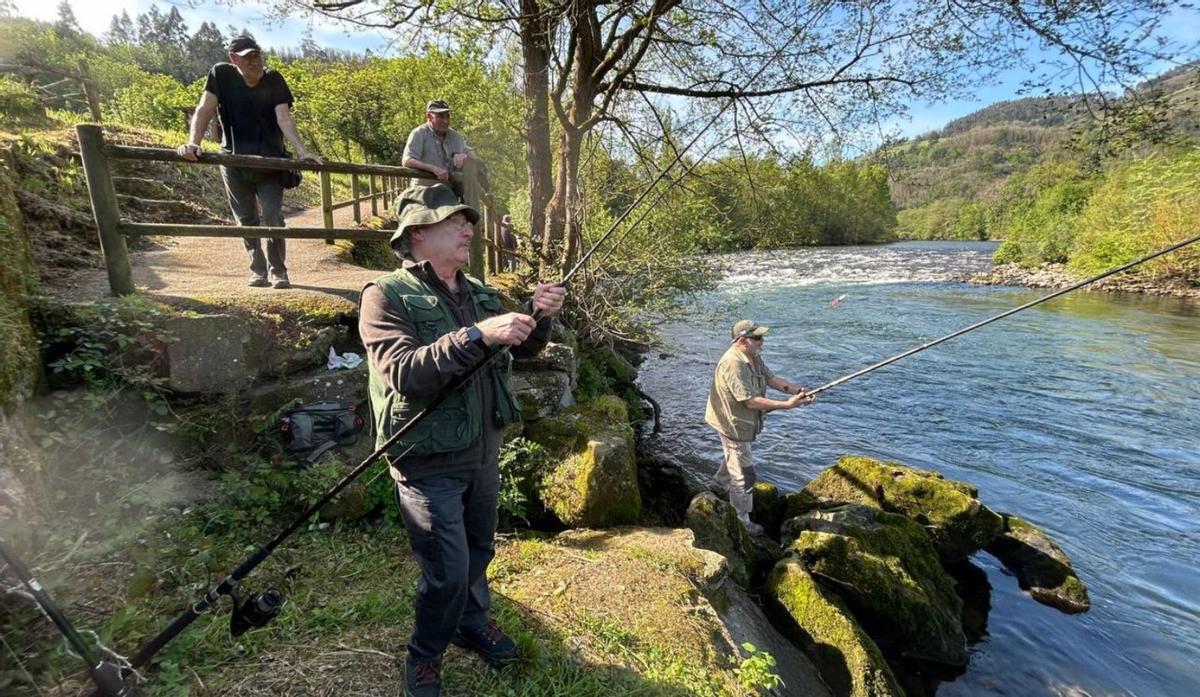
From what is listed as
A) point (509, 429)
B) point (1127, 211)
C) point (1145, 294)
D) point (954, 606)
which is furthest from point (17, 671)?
point (1127, 211)

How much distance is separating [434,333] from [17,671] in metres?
2.21

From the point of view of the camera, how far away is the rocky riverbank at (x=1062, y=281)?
2384 centimetres

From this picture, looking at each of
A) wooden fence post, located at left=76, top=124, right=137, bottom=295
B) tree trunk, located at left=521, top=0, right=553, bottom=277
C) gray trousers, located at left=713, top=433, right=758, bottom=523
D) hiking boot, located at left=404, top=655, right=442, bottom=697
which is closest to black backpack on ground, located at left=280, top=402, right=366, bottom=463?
wooden fence post, located at left=76, top=124, right=137, bottom=295

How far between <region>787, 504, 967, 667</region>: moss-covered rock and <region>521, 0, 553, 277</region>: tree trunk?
5946 mm

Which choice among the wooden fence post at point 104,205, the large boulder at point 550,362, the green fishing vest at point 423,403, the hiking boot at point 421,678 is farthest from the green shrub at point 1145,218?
the wooden fence post at point 104,205

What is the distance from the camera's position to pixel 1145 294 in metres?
24.2

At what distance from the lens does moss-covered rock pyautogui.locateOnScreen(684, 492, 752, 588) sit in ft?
16.4

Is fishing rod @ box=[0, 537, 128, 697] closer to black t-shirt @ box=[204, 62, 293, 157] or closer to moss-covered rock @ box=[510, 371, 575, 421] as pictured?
moss-covered rock @ box=[510, 371, 575, 421]

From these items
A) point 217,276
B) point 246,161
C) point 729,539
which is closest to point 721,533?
point 729,539

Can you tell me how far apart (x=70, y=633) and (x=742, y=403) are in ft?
18.2

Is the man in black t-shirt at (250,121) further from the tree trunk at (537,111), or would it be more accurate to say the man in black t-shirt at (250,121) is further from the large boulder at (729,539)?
the large boulder at (729,539)

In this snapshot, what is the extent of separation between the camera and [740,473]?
6.33 m

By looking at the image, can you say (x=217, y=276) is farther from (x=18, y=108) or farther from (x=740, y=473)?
(x=18, y=108)

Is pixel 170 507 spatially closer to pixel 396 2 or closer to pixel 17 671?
pixel 17 671
